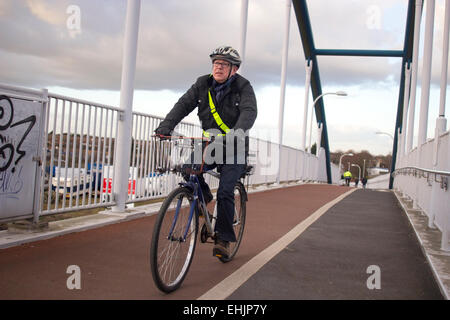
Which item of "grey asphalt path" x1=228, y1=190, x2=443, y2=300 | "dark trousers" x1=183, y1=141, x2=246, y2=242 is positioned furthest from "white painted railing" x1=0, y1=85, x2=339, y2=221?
"grey asphalt path" x1=228, y1=190, x2=443, y2=300

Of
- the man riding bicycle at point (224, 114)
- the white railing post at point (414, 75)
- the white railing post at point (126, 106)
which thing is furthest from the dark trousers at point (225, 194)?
the white railing post at point (414, 75)

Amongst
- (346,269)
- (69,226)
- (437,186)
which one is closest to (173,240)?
A: (346,269)

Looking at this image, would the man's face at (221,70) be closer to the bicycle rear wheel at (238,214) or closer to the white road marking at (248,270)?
the bicycle rear wheel at (238,214)

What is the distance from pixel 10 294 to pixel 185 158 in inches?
65.1

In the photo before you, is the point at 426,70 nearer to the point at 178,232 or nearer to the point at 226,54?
the point at 226,54

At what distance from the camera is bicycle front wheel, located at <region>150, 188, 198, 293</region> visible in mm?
3277

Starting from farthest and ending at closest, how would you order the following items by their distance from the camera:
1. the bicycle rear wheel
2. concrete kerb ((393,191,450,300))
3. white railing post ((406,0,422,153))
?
white railing post ((406,0,422,153)) < the bicycle rear wheel < concrete kerb ((393,191,450,300))

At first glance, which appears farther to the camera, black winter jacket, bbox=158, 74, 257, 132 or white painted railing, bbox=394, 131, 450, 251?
white painted railing, bbox=394, 131, 450, 251

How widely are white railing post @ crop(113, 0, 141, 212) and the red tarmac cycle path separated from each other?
A: 804 mm

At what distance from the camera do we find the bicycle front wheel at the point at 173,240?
3.28m

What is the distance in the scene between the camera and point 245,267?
4.36 m

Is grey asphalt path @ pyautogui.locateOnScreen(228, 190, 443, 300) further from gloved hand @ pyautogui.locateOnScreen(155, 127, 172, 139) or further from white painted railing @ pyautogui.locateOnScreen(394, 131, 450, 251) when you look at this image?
gloved hand @ pyautogui.locateOnScreen(155, 127, 172, 139)

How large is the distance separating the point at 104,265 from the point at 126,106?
3.27m
